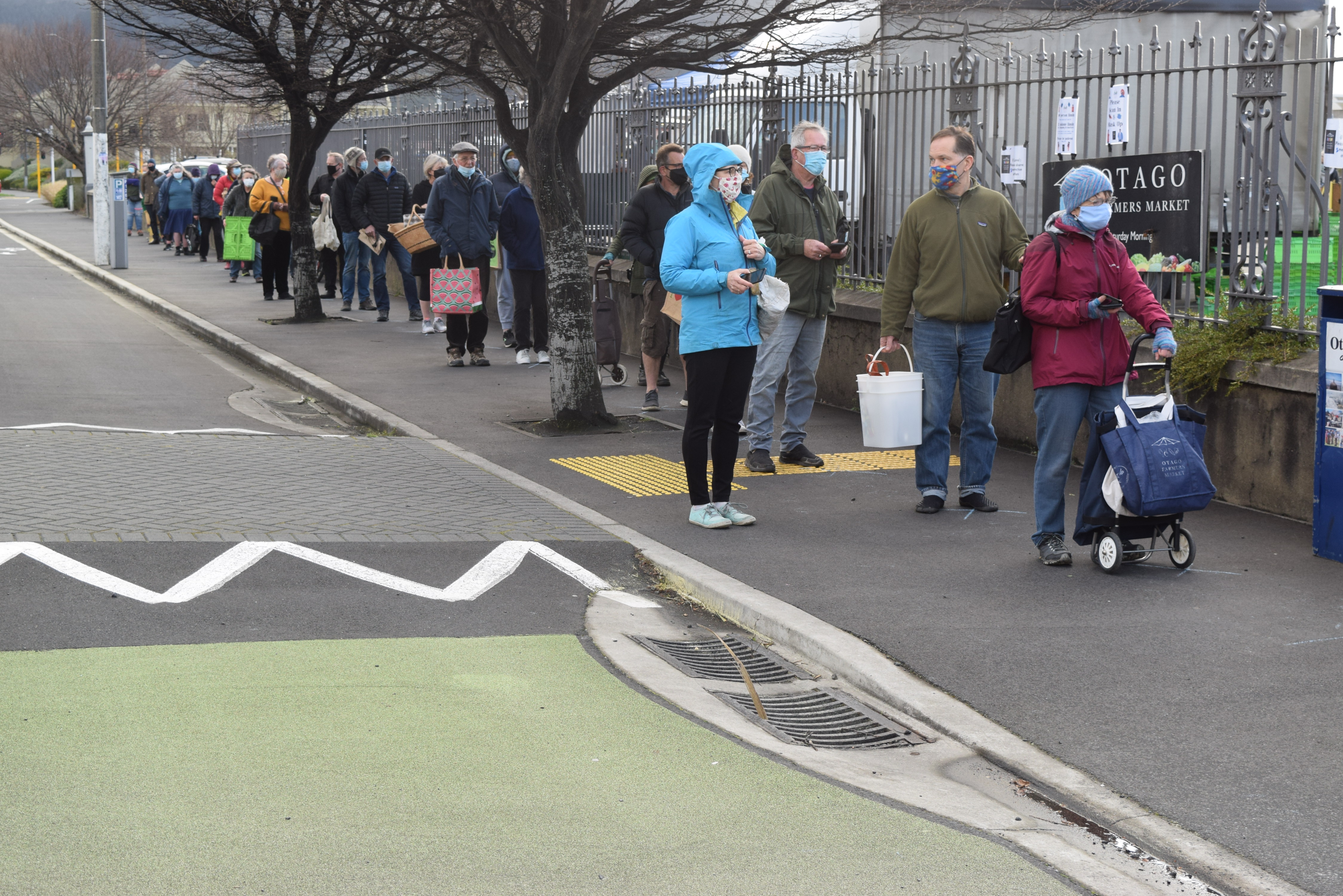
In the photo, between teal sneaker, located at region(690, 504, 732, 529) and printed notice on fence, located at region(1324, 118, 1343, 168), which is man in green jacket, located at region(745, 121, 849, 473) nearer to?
teal sneaker, located at region(690, 504, 732, 529)

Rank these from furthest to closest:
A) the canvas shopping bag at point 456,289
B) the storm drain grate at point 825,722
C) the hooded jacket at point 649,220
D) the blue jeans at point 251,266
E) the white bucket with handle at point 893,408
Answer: the blue jeans at point 251,266, the canvas shopping bag at point 456,289, the hooded jacket at point 649,220, the white bucket with handle at point 893,408, the storm drain grate at point 825,722

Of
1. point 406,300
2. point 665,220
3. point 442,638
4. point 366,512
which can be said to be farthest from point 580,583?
point 406,300

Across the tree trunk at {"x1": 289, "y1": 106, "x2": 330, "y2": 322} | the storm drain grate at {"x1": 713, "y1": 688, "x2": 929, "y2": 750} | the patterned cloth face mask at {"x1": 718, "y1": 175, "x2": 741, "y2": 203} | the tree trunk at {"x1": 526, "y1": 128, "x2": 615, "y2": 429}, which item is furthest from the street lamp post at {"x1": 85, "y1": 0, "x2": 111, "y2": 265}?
the storm drain grate at {"x1": 713, "y1": 688, "x2": 929, "y2": 750}

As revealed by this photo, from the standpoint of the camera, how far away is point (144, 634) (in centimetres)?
595

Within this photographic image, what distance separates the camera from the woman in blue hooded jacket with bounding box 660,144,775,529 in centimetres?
764

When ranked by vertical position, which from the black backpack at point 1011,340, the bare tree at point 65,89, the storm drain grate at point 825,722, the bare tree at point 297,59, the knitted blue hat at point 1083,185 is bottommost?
the storm drain grate at point 825,722

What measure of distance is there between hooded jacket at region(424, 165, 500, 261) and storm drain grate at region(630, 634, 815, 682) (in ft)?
28.5

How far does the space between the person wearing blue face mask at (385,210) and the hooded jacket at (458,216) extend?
3.68m

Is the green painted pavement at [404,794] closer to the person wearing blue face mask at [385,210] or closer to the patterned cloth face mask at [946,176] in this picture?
the patterned cloth face mask at [946,176]

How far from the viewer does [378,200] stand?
18.5m

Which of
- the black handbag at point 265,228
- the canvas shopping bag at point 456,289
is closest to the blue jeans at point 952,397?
the canvas shopping bag at point 456,289

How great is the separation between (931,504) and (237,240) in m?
18.3

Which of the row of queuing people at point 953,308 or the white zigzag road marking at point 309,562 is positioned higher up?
the row of queuing people at point 953,308

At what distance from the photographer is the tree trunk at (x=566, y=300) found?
1093 cm
